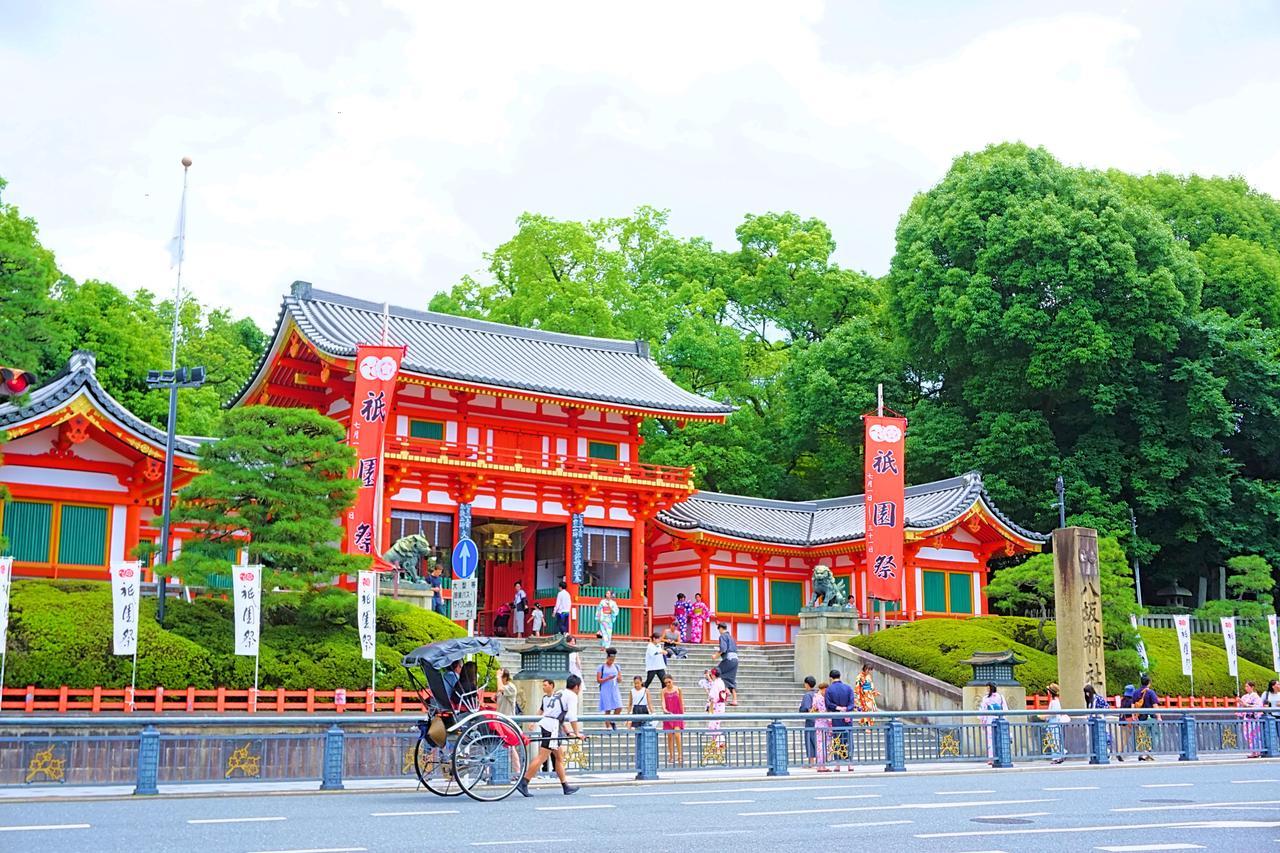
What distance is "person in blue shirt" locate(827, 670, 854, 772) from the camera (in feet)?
66.6

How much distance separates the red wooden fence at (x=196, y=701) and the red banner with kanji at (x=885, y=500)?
1429 cm

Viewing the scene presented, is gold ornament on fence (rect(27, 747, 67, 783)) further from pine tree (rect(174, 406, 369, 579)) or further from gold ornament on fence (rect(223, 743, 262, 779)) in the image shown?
pine tree (rect(174, 406, 369, 579))

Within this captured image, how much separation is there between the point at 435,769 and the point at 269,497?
31.3ft

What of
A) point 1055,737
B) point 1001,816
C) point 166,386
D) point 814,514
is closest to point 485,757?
point 1001,816

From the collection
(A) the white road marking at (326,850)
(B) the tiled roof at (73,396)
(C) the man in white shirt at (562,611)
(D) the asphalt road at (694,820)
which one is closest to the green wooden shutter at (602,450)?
(C) the man in white shirt at (562,611)

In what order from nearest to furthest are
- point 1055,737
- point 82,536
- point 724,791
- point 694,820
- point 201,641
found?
point 694,820 < point 724,791 < point 201,641 < point 1055,737 < point 82,536

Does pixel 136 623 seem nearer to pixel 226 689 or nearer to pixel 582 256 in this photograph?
pixel 226 689

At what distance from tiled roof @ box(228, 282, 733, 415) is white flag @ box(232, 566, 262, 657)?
1219 cm

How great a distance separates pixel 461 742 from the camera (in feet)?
47.2

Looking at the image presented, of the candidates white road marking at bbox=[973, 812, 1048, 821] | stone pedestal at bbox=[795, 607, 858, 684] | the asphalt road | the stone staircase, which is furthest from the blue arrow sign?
stone pedestal at bbox=[795, 607, 858, 684]

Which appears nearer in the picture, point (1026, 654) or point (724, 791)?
point (724, 791)

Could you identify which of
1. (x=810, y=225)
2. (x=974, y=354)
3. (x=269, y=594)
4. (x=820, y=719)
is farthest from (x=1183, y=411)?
(x=269, y=594)

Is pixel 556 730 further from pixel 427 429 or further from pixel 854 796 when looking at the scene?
pixel 427 429

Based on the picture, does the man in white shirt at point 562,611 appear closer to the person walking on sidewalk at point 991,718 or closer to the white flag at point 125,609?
the person walking on sidewalk at point 991,718
